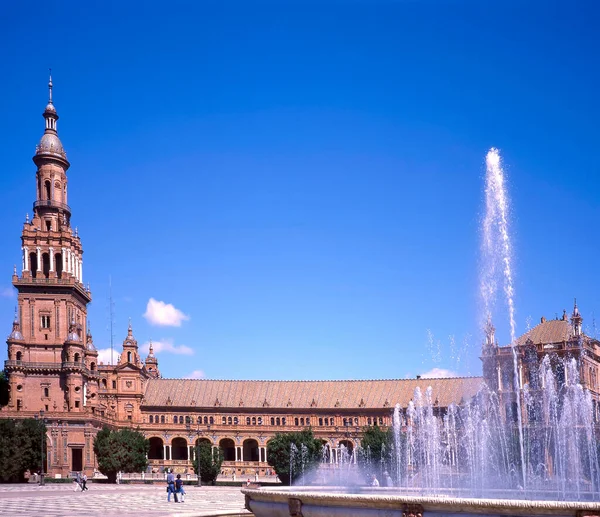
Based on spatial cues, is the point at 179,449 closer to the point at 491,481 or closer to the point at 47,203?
the point at 47,203

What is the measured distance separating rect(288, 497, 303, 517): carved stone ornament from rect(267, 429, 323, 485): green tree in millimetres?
55342

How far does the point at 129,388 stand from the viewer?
4454 inches

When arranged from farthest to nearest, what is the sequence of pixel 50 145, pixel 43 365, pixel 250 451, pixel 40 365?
pixel 250 451 → pixel 50 145 → pixel 43 365 → pixel 40 365

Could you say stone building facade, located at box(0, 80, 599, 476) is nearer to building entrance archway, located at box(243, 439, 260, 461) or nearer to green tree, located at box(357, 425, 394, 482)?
building entrance archway, located at box(243, 439, 260, 461)

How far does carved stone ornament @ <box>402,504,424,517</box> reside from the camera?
16703 mm

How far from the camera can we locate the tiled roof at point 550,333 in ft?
302

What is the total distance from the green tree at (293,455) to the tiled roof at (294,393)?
36930 millimetres

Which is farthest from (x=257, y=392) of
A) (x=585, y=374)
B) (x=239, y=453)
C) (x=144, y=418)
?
(x=585, y=374)

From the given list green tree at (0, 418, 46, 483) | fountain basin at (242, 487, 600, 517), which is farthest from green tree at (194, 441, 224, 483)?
fountain basin at (242, 487, 600, 517)

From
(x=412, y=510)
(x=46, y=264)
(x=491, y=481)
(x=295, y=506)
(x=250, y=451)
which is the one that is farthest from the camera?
(x=250, y=451)

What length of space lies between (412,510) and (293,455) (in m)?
59.6

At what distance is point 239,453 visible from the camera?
115375 millimetres

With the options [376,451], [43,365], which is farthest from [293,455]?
[43,365]

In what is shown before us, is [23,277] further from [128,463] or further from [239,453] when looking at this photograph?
[239,453]
